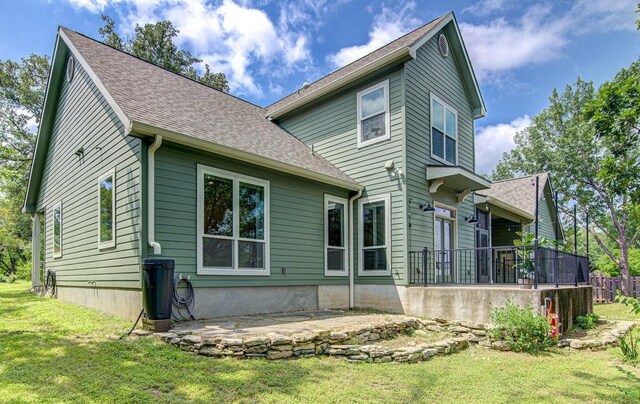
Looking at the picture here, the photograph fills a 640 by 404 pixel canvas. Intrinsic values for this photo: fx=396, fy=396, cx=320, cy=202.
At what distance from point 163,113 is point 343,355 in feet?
18.4

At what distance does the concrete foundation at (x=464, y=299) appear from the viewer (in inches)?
291

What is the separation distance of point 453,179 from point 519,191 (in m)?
11.2

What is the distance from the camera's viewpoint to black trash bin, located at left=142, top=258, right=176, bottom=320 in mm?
5961

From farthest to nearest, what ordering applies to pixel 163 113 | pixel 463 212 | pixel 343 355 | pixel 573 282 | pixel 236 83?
pixel 236 83
pixel 463 212
pixel 573 282
pixel 163 113
pixel 343 355

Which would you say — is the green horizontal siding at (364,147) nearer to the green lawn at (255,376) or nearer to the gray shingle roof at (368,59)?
the gray shingle roof at (368,59)

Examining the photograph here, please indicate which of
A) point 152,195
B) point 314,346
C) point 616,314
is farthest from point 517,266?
point 152,195

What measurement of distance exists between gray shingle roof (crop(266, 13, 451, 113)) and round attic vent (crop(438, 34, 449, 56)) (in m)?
0.58

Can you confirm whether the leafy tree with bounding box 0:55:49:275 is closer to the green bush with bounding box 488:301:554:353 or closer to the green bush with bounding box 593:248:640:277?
the green bush with bounding box 488:301:554:353

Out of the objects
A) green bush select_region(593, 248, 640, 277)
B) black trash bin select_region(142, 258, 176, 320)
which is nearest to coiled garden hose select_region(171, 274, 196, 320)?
black trash bin select_region(142, 258, 176, 320)

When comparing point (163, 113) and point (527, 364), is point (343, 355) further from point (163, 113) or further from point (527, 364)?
point (163, 113)

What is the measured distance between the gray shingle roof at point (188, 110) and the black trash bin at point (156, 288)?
2.31 meters

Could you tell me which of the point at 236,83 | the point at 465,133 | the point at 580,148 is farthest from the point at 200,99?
the point at 580,148

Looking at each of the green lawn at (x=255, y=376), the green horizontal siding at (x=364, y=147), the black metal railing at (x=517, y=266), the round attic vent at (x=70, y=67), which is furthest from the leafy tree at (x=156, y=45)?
the green lawn at (x=255, y=376)

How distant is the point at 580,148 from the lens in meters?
23.9
